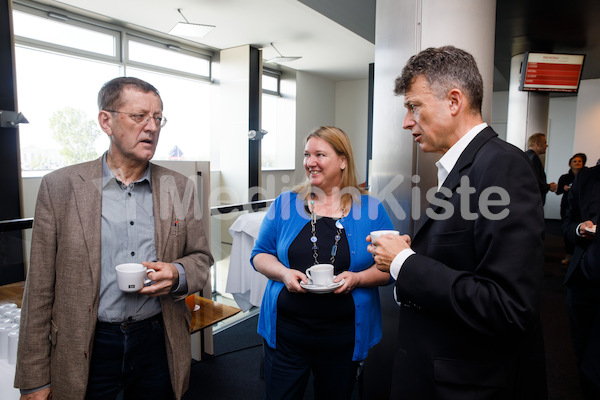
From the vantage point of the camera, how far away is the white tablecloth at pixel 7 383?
1.52 meters

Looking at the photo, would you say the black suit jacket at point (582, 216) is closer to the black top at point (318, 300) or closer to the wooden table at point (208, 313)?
the black top at point (318, 300)

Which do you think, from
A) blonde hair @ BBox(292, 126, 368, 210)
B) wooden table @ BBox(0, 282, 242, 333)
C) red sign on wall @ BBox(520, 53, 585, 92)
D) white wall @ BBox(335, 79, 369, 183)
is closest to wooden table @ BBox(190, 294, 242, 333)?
wooden table @ BBox(0, 282, 242, 333)

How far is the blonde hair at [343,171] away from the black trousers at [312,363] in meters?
0.60

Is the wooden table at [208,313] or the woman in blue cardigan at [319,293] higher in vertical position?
the woman in blue cardigan at [319,293]

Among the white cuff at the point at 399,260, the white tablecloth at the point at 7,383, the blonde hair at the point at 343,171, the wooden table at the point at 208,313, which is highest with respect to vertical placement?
the blonde hair at the point at 343,171

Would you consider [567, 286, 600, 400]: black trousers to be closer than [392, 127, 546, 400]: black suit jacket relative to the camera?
No

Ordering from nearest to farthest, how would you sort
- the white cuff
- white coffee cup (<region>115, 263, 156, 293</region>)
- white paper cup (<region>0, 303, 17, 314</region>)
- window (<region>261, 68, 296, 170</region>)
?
the white cuff
white coffee cup (<region>115, 263, 156, 293</region>)
white paper cup (<region>0, 303, 17, 314</region>)
window (<region>261, 68, 296, 170</region>)

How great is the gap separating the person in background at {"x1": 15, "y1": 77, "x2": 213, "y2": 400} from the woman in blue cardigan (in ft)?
1.19

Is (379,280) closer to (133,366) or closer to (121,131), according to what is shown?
(133,366)

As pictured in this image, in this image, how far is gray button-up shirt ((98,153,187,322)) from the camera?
1325mm

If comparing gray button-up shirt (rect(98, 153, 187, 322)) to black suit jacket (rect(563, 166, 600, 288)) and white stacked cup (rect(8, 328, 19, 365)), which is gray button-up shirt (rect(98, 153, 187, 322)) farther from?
black suit jacket (rect(563, 166, 600, 288))

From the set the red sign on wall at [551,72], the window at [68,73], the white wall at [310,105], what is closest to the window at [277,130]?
the white wall at [310,105]

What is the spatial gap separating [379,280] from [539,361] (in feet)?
2.18

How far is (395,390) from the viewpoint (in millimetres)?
1179
